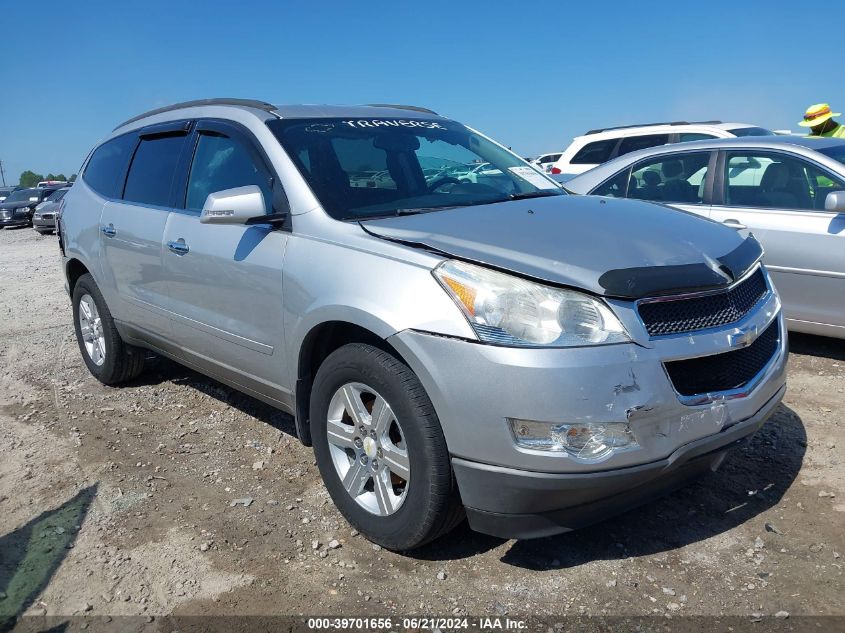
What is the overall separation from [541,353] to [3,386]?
189 inches

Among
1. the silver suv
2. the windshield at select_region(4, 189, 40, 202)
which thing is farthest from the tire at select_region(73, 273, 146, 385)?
the windshield at select_region(4, 189, 40, 202)

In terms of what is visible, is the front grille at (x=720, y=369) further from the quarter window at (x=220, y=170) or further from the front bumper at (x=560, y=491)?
the quarter window at (x=220, y=170)

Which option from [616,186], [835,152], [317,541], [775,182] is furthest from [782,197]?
[317,541]

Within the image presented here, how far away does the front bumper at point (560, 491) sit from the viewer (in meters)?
2.47

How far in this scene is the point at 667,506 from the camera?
3328 mm

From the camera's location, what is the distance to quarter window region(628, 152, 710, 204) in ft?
18.9

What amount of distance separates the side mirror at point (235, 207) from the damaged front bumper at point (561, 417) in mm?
1073

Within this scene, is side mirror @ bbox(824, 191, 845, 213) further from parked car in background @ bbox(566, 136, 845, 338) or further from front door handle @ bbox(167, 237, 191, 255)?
front door handle @ bbox(167, 237, 191, 255)

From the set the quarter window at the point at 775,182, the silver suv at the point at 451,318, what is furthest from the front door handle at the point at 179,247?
the quarter window at the point at 775,182

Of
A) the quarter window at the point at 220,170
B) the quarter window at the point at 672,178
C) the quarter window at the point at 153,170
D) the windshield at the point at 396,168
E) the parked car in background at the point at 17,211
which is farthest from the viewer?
the parked car in background at the point at 17,211

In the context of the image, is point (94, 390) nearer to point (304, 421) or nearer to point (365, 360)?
point (304, 421)

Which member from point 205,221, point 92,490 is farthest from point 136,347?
point 205,221

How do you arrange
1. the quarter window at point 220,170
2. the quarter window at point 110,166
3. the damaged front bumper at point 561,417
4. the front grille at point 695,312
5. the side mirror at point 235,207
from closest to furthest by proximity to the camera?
the damaged front bumper at point 561,417 < the front grille at point 695,312 < the side mirror at point 235,207 < the quarter window at point 220,170 < the quarter window at point 110,166

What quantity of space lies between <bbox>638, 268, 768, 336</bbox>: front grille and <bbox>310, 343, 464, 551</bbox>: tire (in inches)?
32.8
